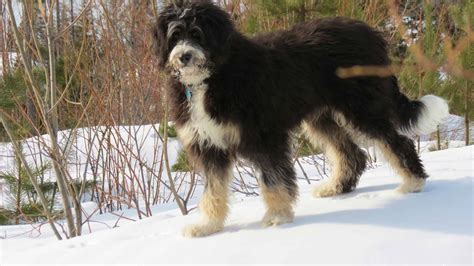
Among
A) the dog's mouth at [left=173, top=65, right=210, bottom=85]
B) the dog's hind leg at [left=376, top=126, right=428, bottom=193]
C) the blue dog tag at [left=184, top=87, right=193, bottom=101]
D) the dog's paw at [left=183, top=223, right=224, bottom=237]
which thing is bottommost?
the dog's paw at [left=183, top=223, right=224, bottom=237]

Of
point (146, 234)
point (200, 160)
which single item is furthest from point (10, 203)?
point (200, 160)

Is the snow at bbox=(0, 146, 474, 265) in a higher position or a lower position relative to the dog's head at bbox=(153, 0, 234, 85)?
lower

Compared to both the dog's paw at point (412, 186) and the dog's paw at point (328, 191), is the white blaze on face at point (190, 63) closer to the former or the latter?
the dog's paw at point (328, 191)

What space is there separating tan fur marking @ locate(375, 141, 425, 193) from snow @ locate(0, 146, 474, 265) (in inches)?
3.0

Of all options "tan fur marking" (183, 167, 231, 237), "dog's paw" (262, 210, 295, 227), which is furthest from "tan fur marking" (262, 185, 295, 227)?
"tan fur marking" (183, 167, 231, 237)

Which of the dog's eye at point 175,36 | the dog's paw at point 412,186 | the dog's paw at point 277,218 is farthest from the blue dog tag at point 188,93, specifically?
the dog's paw at point 412,186

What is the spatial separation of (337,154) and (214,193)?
124 centimetres

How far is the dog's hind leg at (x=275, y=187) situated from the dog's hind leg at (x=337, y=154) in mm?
806

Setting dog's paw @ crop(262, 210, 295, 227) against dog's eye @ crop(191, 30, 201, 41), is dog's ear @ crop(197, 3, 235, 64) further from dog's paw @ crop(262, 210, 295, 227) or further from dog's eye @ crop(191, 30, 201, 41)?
dog's paw @ crop(262, 210, 295, 227)

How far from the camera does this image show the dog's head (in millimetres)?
3037

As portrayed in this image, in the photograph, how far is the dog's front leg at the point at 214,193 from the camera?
339 centimetres

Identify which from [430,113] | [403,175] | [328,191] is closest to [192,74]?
[328,191]

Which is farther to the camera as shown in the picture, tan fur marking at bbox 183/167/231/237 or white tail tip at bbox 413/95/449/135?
white tail tip at bbox 413/95/449/135

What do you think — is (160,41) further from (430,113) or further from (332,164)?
(430,113)
